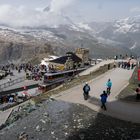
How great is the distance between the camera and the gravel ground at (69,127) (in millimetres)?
26188

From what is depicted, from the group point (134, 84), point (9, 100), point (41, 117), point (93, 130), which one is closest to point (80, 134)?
point (93, 130)

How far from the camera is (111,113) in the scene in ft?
101

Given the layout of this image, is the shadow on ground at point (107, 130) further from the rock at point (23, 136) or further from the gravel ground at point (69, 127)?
the rock at point (23, 136)

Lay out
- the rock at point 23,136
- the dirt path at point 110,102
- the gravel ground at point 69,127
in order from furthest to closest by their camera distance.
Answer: the dirt path at point 110,102 < the gravel ground at point 69,127 < the rock at point 23,136

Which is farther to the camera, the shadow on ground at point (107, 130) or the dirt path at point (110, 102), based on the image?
the dirt path at point (110, 102)

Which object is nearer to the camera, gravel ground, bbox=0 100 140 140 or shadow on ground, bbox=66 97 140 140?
shadow on ground, bbox=66 97 140 140

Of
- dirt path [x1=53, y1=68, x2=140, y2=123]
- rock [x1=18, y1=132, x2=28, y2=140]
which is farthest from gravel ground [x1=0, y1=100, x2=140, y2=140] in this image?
dirt path [x1=53, y1=68, x2=140, y2=123]

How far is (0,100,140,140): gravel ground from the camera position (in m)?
26.2

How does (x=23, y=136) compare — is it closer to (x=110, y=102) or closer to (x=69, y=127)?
(x=69, y=127)

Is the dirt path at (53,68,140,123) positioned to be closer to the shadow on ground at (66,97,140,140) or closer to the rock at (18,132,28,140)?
the shadow on ground at (66,97,140,140)

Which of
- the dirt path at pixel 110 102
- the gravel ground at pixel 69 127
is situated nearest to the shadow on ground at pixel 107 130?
the gravel ground at pixel 69 127

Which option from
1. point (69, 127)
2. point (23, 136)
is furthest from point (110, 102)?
point (23, 136)

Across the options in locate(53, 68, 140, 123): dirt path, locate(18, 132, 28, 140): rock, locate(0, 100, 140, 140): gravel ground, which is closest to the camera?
locate(18, 132, 28, 140): rock

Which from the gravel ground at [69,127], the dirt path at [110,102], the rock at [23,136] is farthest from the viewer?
the dirt path at [110,102]
